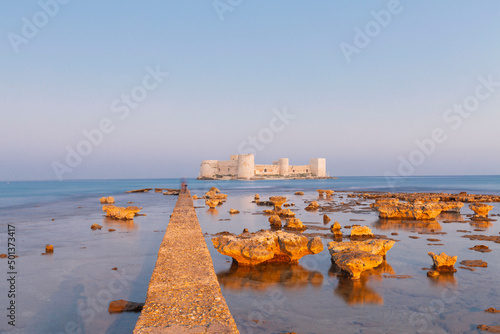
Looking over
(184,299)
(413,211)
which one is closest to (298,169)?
(413,211)

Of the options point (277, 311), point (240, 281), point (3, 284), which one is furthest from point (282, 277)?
point (3, 284)

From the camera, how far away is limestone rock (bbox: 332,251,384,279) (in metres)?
6.15

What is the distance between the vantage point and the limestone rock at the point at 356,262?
6.15 metres

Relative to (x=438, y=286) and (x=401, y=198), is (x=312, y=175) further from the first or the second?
Result: (x=438, y=286)

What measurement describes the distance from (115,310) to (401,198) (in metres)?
25.4

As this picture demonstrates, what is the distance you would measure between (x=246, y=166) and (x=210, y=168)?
37.5 feet

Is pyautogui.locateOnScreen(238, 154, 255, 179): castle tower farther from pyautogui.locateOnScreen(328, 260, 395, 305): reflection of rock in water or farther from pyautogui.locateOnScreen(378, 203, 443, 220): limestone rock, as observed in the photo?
pyautogui.locateOnScreen(328, 260, 395, 305): reflection of rock in water

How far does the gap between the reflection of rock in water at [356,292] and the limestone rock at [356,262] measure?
0.52 feet

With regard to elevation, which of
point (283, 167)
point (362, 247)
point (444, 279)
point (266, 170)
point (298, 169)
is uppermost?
point (283, 167)

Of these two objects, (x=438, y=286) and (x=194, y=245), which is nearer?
(x=438, y=286)

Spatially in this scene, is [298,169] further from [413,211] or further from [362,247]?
[362,247]

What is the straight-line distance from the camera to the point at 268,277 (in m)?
6.37

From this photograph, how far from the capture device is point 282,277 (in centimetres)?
640

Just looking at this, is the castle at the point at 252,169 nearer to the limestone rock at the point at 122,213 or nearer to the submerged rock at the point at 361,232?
the limestone rock at the point at 122,213
